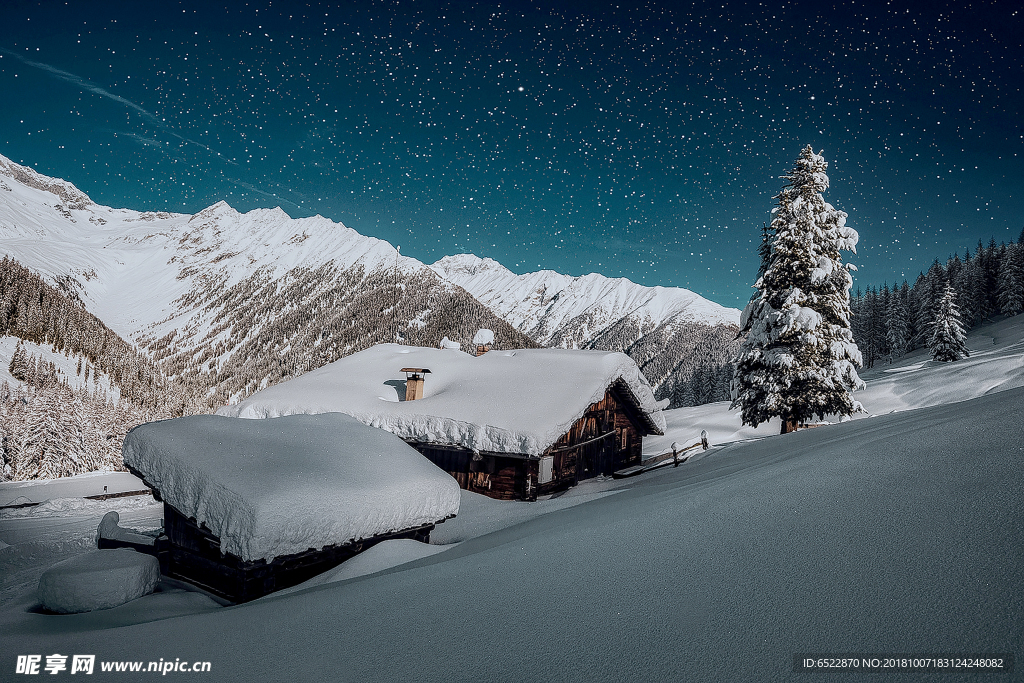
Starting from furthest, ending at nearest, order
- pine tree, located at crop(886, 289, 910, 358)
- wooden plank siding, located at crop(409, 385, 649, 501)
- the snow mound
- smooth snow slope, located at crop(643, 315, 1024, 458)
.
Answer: pine tree, located at crop(886, 289, 910, 358) < smooth snow slope, located at crop(643, 315, 1024, 458) < wooden plank siding, located at crop(409, 385, 649, 501) < the snow mound

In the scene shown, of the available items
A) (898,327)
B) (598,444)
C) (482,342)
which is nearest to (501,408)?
(598,444)

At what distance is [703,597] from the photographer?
3.42 meters

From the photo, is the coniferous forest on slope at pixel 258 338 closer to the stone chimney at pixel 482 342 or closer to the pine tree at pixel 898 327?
the pine tree at pixel 898 327

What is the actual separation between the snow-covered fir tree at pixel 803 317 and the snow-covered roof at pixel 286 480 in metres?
14.5

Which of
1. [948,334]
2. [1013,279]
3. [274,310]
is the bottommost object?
[948,334]

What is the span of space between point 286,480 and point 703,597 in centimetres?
560

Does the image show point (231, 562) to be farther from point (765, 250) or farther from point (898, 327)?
point (898, 327)

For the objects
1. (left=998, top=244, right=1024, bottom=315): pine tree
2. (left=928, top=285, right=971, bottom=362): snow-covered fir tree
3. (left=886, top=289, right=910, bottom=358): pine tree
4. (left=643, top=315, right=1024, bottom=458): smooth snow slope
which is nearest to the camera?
(left=643, top=315, right=1024, bottom=458): smooth snow slope

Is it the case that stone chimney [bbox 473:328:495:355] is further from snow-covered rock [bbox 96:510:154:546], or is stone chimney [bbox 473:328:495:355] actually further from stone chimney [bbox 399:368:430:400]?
snow-covered rock [bbox 96:510:154:546]

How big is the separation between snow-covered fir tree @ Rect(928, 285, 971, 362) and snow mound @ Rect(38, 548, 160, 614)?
60978 millimetres

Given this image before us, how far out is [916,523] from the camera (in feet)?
12.0

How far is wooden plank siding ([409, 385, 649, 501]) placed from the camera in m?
14.0

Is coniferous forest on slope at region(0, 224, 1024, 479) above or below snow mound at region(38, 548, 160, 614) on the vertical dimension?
above

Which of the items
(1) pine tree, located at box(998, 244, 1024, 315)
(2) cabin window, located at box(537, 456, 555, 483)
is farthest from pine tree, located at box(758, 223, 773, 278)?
(1) pine tree, located at box(998, 244, 1024, 315)
